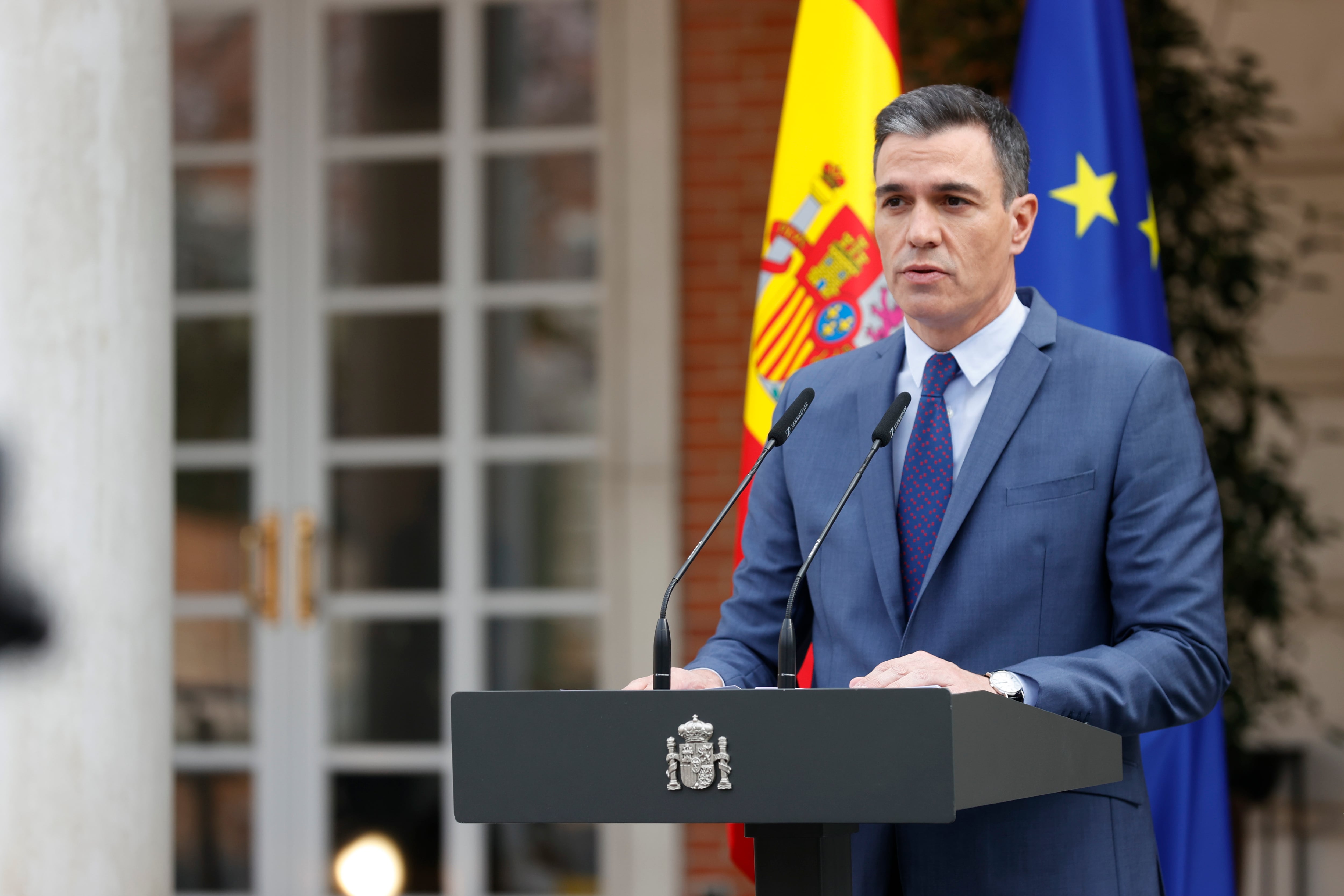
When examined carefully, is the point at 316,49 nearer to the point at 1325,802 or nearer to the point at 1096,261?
the point at 1096,261

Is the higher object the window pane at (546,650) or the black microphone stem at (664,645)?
the black microphone stem at (664,645)

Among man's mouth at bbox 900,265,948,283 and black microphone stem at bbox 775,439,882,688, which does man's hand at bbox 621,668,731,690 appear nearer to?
black microphone stem at bbox 775,439,882,688

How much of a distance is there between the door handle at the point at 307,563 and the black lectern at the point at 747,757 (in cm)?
328

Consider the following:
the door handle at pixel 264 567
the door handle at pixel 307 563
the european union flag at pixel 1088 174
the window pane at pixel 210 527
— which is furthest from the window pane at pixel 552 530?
the european union flag at pixel 1088 174

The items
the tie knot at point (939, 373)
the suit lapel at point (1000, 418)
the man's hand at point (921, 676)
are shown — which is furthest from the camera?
the tie knot at point (939, 373)

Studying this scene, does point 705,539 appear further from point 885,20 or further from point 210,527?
point 210,527

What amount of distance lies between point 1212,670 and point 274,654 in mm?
3412

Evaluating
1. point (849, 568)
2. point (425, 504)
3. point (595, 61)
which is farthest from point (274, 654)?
point (849, 568)

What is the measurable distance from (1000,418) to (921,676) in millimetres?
382

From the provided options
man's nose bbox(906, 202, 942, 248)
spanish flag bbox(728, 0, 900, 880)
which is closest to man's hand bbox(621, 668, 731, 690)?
man's nose bbox(906, 202, 942, 248)

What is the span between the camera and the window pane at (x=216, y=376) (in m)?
4.38

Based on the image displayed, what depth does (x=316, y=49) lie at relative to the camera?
4320 mm

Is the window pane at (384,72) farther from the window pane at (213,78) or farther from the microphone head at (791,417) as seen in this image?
the microphone head at (791,417)

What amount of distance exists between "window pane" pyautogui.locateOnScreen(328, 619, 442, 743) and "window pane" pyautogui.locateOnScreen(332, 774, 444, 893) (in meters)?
0.14
